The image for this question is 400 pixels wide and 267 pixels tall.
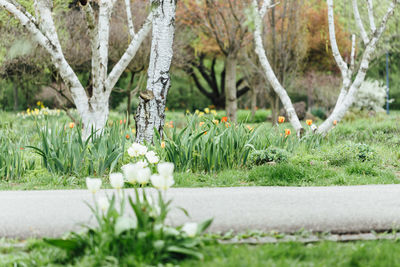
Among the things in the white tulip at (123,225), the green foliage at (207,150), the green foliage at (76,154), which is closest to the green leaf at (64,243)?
the white tulip at (123,225)

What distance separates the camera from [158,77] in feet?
19.6

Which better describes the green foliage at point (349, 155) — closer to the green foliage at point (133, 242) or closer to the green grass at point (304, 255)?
A: the green grass at point (304, 255)

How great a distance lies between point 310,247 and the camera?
2.94 m

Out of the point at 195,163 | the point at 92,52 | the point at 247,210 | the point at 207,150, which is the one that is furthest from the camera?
the point at 92,52

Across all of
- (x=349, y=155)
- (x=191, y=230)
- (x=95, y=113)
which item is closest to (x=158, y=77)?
(x=95, y=113)

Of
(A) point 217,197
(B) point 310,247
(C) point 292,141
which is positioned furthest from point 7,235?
(C) point 292,141

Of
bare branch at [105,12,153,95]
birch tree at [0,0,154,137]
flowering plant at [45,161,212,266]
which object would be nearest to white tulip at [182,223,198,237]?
flowering plant at [45,161,212,266]

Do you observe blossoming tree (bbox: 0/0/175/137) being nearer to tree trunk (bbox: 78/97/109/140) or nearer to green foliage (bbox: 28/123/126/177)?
tree trunk (bbox: 78/97/109/140)

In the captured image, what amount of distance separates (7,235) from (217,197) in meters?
1.74

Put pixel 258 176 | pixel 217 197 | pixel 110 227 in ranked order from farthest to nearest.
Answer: pixel 258 176 < pixel 217 197 < pixel 110 227

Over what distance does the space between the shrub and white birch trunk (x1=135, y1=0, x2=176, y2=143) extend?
1.31 m

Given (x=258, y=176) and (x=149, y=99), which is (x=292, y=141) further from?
(x=149, y=99)

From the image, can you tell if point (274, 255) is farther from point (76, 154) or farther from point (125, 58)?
point (125, 58)

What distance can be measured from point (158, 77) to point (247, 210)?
9.71 ft
